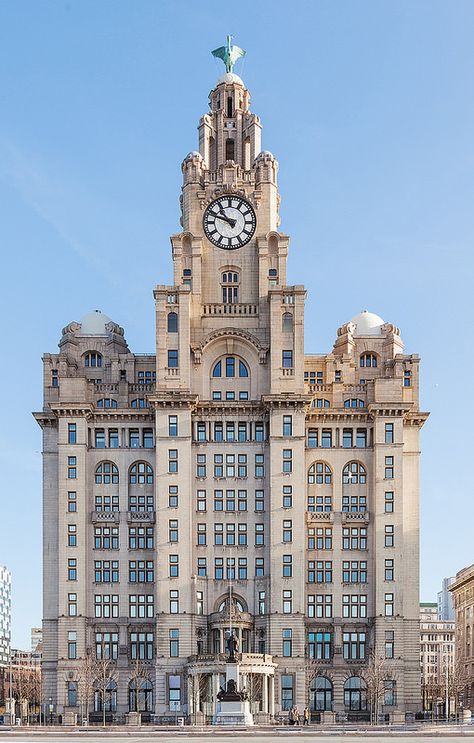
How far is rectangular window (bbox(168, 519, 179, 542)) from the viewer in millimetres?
161375

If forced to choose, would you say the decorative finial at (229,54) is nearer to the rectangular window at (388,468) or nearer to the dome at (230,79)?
the dome at (230,79)

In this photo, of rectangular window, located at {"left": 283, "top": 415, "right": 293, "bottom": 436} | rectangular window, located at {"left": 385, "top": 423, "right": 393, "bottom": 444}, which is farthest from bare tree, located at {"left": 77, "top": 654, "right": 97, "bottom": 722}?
rectangular window, located at {"left": 385, "top": 423, "right": 393, "bottom": 444}

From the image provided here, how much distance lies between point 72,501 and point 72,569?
832 centimetres

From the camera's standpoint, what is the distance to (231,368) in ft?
554

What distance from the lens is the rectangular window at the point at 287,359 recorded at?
6526 inches

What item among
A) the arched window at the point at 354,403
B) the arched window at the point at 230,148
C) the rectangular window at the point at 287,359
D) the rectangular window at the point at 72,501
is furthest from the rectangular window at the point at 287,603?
the arched window at the point at 230,148

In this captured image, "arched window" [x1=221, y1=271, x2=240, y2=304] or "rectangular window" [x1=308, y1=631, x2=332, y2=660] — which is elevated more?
"arched window" [x1=221, y1=271, x2=240, y2=304]

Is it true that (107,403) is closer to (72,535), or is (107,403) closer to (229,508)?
(72,535)

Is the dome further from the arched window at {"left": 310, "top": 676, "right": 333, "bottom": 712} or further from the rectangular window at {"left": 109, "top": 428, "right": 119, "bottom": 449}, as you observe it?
the arched window at {"left": 310, "top": 676, "right": 333, "bottom": 712}

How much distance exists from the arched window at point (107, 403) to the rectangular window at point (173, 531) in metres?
17.5

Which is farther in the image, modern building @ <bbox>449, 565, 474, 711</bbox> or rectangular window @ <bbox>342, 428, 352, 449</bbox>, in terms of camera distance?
modern building @ <bbox>449, 565, 474, 711</bbox>

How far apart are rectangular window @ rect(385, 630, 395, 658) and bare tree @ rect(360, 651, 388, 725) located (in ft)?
3.96

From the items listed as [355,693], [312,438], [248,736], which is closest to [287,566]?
[312,438]

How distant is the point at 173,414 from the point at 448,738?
75.8 meters
